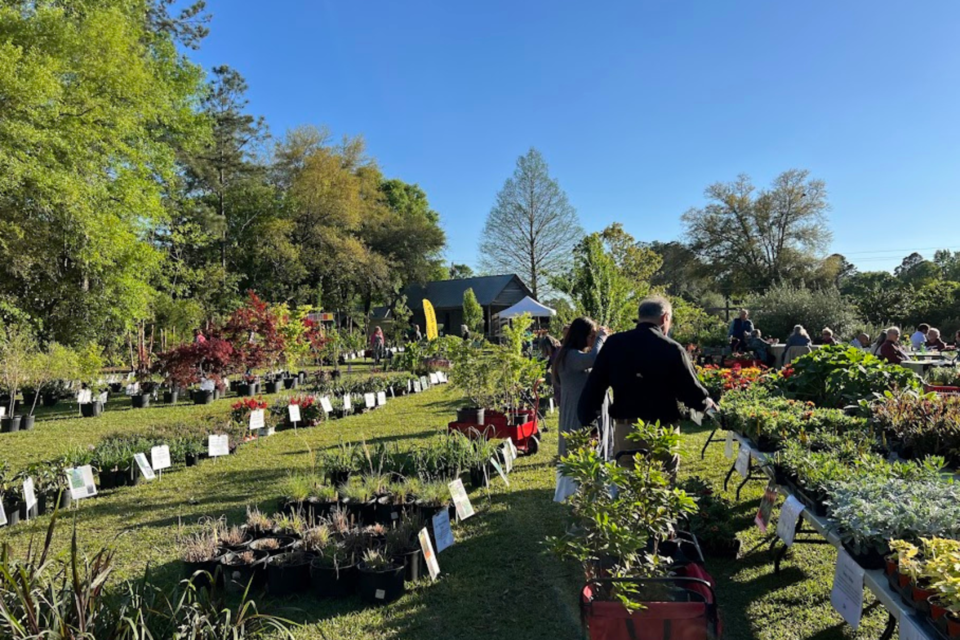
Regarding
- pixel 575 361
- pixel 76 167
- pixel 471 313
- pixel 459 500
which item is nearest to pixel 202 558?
pixel 459 500

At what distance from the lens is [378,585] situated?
3197mm

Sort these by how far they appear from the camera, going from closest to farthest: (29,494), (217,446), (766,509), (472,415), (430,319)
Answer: (766,509)
(29,494)
(217,446)
(472,415)
(430,319)

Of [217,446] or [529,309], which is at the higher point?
[529,309]

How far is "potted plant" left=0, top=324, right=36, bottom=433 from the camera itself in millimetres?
9180

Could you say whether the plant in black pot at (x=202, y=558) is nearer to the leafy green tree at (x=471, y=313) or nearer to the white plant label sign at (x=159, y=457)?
the white plant label sign at (x=159, y=457)

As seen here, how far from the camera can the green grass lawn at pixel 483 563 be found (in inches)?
116

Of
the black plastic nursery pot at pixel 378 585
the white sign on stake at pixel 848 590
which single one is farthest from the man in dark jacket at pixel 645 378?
the black plastic nursery pot at pixel 378 585

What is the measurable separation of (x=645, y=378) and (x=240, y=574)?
2.67m

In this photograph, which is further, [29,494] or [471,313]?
[471,313]

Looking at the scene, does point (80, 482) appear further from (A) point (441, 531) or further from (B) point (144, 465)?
(A) point (441, 531)

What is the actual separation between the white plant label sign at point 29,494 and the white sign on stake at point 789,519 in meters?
5.61

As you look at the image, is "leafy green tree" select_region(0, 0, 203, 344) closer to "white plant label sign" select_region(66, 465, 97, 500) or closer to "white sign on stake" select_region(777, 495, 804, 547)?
"white plant label sign" select_region(66, 465, 97, 500)

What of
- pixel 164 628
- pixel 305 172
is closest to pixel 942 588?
pixel 164 628

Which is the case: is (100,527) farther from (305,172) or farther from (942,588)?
(305,172)
